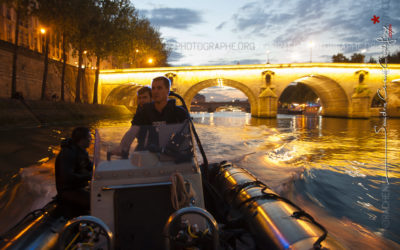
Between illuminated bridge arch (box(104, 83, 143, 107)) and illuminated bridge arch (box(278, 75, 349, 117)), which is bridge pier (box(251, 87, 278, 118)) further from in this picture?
illuminated bridge arch (box(104, 83, 143, 107))

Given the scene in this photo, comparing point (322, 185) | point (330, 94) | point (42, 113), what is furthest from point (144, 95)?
point (330, 94)

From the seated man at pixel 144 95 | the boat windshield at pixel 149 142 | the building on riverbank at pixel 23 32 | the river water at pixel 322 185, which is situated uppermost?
the building on riverbank at pixel 23 32

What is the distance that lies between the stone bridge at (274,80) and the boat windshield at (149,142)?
28572 mm

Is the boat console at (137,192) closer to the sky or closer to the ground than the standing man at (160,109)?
closer to the ground

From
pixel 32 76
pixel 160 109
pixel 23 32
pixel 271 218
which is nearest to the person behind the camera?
pixel 271 218

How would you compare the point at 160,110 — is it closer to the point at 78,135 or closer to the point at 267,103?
the point at 78,135

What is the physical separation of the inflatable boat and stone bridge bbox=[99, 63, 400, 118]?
28.6 m

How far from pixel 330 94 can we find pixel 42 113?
33.9m

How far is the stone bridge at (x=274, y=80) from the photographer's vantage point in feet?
94.0

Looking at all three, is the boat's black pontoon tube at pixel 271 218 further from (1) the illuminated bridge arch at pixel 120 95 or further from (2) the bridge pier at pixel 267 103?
(1) the illuminated bridge arch at pixel 120 95

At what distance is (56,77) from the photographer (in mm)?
25844

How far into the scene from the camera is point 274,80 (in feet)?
98.7

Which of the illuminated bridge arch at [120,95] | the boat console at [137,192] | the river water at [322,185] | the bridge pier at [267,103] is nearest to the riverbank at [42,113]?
the river water at [322,185]

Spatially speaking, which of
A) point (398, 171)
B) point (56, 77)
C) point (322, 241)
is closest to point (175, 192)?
point (322, 241)
